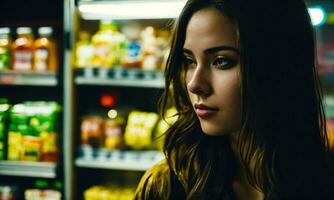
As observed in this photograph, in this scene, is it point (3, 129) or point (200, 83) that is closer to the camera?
point (200, 83)

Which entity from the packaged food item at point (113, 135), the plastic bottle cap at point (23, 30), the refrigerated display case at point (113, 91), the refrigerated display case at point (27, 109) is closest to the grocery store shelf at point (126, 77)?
the refrigerated display case at point (113, 91)

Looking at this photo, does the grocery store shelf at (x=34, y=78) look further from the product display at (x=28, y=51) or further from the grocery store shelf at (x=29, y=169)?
the grocery store shelf at (x=29, y=169)

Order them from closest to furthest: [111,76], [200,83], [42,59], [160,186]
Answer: [200,83], [160,186], [111,76], [42,59]

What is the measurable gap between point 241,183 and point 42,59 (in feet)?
4.76

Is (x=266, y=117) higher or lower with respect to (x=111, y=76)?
lower

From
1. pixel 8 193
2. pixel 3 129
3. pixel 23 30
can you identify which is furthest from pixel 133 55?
pixel 8 193

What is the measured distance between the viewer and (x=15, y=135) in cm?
214

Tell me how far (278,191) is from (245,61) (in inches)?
13.2

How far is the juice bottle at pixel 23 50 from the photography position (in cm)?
211

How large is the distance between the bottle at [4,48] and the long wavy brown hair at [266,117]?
4.59 ft

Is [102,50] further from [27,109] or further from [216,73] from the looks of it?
[216,73]

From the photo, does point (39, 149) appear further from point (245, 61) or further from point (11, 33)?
point (245, 61)

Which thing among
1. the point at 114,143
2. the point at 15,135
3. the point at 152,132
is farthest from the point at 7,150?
the point at 152,132

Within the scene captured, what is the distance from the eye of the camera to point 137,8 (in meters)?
1.90
